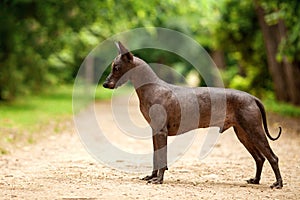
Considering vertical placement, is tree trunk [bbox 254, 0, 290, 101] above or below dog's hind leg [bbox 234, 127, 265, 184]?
above

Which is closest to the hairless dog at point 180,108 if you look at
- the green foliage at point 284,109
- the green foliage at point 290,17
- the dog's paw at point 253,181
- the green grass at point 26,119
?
the dog's paw at point 253,181

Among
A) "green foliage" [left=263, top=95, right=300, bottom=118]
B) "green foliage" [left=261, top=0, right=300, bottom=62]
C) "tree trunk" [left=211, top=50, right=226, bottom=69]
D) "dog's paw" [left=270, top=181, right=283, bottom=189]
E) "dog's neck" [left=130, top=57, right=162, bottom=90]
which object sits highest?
"tree trunk" [left=211, top=50, right=226, bottom=69]

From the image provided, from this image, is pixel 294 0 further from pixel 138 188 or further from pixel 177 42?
pixel 177 42

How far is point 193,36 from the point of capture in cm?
4869

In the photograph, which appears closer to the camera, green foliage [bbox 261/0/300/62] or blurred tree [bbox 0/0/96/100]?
green foliage [bbox 261/0/300/62]

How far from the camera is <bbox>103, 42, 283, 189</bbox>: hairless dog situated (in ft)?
29.0

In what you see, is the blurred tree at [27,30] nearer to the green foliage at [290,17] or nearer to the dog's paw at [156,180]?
the green foliage at [290,17]

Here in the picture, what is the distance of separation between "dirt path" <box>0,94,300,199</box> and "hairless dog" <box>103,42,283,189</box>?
51 centimetres

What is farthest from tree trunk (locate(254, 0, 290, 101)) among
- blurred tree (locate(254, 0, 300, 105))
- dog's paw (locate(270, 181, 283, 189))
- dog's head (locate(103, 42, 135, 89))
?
dog's paw (locate(270, 181, 283, 189))

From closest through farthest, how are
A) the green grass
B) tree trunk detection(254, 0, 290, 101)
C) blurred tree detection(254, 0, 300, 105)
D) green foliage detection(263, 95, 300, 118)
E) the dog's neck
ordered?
1. the dog's neck
2. the green grass
3. green foliage detection(263, 95, 300, 118)
4. blurred tree detection(254, 0, 300, 105)
5. tree trunk detection(254, 0, 290, 101)

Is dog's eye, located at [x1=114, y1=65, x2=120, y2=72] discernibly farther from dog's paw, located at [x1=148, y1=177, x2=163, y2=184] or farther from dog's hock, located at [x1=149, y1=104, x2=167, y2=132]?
dog's paw, located at [x1=148, y1=177, x2=163, y2=184]

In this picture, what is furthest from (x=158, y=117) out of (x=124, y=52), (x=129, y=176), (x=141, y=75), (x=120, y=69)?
(x=129, y=176)

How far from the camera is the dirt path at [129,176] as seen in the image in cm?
800

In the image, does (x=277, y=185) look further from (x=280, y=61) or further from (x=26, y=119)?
(x=280, y=61)
